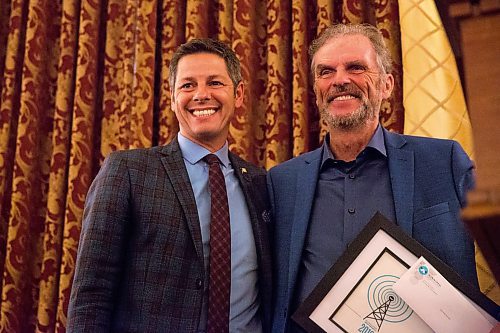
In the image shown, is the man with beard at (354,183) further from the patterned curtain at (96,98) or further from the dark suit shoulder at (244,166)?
the patterned curtain at (96,98)

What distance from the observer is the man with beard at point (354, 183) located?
5.11 feet

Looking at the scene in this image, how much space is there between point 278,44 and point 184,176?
116 cm

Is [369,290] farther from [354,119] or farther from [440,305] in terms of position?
[354,119]

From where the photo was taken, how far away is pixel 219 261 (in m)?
1.64

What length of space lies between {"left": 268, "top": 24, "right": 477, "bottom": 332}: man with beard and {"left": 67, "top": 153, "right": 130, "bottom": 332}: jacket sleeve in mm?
470

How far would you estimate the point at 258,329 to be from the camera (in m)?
1.70

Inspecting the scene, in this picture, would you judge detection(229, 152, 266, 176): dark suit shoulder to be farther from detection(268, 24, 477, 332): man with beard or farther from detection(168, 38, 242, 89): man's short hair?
detection(168, 38, 242, 89): man's short hair

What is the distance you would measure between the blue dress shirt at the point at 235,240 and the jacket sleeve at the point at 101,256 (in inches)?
9.1

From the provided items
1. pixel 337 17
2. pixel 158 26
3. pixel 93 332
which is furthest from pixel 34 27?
pixel 93 332

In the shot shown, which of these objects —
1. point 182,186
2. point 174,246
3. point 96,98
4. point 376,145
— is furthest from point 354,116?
point 96,98

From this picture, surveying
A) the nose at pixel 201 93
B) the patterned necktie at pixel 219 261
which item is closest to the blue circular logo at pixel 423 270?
the patterned necktie at pixel 219 261

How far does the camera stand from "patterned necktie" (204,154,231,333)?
1.59 metres

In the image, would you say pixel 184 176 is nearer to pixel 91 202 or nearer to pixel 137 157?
pixel 137 157

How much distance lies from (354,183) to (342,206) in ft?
0.26
